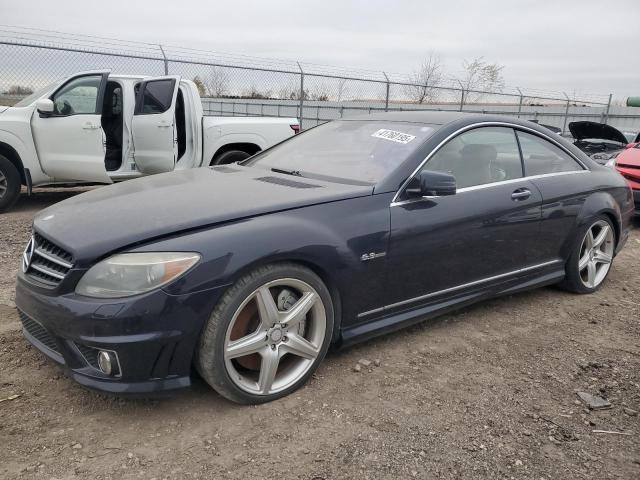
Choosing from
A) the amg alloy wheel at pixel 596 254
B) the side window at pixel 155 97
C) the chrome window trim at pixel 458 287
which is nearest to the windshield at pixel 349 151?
the chrome window trim at pixel 458 287

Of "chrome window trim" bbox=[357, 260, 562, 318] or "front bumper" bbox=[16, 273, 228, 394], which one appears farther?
"chrome window trim" bbox=[357, 260, 562, 318]

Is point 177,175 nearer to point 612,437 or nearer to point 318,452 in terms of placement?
point 318,452

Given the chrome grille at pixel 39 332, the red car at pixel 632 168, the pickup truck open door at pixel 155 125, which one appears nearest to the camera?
A: the chrome grille at pixel 39 332

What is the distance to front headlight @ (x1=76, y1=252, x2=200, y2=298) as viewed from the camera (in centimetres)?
222

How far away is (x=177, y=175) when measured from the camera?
346cm

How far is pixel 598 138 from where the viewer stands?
966cm

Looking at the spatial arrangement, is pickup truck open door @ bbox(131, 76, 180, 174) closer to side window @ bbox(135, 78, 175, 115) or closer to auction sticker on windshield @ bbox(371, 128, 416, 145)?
side window @ bbox(135, 78, 175, 115)

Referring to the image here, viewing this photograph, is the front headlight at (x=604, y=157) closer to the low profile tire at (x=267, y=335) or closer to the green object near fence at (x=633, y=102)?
the low profile tire at (x=267, y=335)

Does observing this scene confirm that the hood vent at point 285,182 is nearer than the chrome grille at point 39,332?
No

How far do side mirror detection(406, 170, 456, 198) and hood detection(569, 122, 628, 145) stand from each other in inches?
292

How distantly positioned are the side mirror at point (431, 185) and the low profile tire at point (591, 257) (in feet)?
5.61

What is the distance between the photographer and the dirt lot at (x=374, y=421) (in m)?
2.19

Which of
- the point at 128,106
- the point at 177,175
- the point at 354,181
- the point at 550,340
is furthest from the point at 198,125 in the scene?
the point at 550,340

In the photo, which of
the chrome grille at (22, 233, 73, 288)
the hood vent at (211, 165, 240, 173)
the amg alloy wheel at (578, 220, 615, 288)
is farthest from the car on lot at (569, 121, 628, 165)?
the chrome grille at (22, 233, 73, 288)
